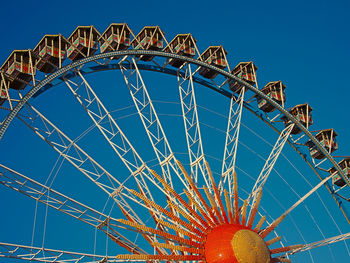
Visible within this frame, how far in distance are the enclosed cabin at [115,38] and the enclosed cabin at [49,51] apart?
2.19 metres

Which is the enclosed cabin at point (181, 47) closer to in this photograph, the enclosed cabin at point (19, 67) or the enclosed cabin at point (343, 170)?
the enclosed cabin at point (19, 67)

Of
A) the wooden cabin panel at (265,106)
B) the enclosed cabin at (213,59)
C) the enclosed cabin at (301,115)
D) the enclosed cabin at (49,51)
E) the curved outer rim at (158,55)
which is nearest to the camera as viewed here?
the curved outer rim at (158,55)

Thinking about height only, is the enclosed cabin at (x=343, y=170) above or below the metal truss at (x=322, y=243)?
above

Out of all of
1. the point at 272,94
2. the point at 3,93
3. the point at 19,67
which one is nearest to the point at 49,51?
the point at 19,67

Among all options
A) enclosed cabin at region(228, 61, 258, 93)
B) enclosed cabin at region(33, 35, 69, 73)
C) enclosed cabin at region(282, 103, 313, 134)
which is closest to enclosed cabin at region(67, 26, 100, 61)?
enclosed cabin at region(33, 35, 69, 73)

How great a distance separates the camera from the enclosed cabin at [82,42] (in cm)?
2250

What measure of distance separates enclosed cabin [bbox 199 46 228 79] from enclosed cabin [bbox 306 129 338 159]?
707 cm

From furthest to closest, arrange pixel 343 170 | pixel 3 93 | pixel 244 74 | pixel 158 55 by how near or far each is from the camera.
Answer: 1. pixel 343 170
2. pixel 244 74
3. pixel 158 55
4. pixel 3 93

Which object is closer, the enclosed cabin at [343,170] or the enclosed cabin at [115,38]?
the enclosed cabin at [115,38]

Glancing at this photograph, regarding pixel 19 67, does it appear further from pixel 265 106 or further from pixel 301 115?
pixel 301 115

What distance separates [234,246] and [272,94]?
41.1ft

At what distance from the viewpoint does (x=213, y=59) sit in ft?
89.6

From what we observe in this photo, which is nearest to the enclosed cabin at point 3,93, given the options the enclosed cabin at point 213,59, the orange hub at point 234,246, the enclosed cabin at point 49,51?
the enclosed cabin at point 49,51

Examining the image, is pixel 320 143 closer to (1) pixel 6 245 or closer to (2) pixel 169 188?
(2) pixel 169 188
